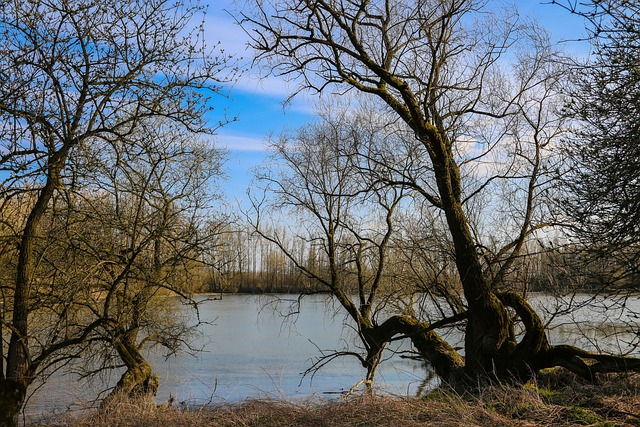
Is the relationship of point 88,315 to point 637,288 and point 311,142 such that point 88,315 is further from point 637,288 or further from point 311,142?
point 637,288

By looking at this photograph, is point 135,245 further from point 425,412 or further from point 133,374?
point 425,412

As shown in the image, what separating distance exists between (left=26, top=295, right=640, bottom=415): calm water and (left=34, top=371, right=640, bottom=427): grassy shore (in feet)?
16.6

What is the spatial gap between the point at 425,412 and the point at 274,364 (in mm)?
12735

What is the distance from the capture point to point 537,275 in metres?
11.0

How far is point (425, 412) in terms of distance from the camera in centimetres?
581

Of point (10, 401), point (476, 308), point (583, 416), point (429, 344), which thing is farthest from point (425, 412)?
point (10, 401)

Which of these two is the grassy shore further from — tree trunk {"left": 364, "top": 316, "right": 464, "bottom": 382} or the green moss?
tree trunk {"left": 364, "top": 316, "right": 464, "bottom": 382}

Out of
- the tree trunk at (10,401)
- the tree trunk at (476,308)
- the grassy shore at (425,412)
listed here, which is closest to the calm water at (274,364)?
the tree trunk at (476,308)

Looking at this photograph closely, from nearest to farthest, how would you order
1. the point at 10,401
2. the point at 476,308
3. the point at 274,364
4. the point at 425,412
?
the point at 425,412, the point at 10,401, the point at 476,308, the point at 274,364

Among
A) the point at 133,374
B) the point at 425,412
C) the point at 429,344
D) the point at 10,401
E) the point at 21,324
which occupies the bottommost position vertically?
the point at 133,374

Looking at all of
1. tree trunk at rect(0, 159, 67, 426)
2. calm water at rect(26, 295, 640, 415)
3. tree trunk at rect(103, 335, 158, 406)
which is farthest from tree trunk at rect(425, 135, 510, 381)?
tree trunk at rect(103, 335, 158, 406)

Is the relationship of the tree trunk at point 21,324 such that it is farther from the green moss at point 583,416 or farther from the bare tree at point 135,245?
the green moss at point 583,416

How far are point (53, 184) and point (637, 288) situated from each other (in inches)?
268

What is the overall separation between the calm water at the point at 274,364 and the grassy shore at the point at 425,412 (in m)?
5.04
